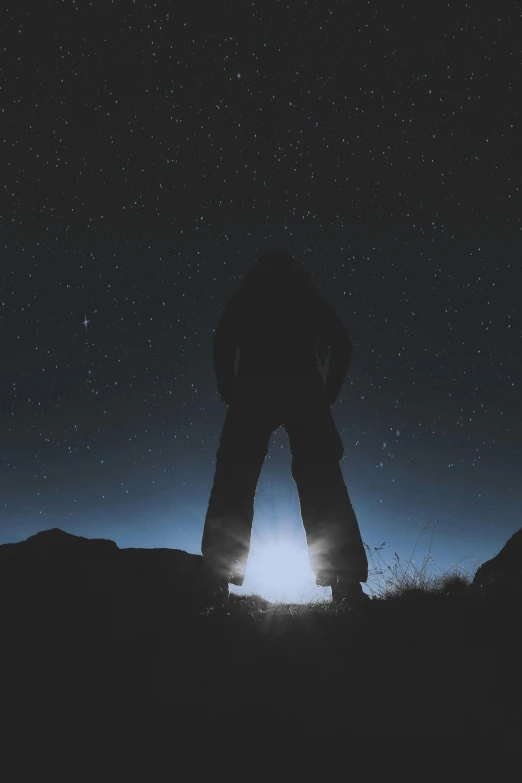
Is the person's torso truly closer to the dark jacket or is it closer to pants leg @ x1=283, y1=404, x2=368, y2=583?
the dark jacket

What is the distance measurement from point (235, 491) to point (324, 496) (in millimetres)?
812

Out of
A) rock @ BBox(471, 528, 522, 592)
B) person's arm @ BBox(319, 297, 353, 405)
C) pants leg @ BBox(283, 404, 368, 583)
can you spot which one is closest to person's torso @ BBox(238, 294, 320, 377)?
person's arm @ BBox(319, 297, 353, 405)

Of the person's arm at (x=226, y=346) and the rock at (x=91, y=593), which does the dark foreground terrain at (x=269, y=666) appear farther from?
the person's arm at (x=226, y=346)

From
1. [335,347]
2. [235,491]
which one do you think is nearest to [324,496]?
[235,491]

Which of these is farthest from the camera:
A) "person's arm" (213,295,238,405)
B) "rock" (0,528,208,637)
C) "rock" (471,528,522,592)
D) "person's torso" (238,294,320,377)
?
"rock" (471,528,522,592)

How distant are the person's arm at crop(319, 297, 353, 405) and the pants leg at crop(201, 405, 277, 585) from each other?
86cm

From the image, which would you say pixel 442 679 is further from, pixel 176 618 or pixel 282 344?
pixel 282 344

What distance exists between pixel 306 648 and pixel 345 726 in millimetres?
599

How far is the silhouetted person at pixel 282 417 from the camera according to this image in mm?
3561

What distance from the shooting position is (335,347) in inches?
176

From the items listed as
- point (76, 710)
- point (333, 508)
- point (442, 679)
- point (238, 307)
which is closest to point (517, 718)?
point (442, 679)

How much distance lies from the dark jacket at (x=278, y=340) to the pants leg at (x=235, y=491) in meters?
0.39

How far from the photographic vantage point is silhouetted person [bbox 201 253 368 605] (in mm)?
3561

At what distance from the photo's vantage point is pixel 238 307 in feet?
14.8
